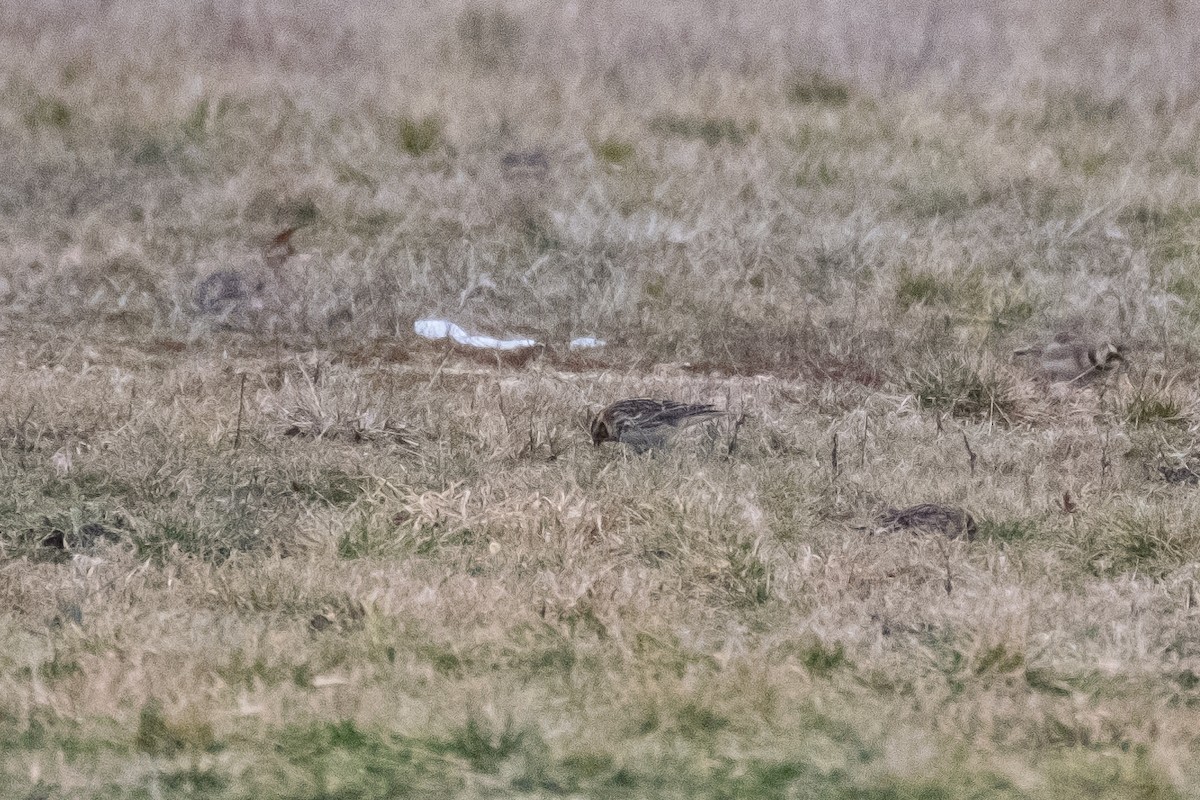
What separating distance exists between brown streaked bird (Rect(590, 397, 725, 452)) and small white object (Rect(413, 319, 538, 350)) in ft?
7.30

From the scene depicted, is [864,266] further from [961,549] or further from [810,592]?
[810,592]

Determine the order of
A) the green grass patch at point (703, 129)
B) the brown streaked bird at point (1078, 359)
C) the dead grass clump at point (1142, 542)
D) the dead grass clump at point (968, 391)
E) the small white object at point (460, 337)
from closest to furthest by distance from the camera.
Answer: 1. the dead grass clump at point (1142, 542)
2. the dead grass clump at point (968, 391)
3. the brown streaked bird at point (1078, 359)
4. the small white object at point (460, 337)
5. the green grass patch at point (703, 129)

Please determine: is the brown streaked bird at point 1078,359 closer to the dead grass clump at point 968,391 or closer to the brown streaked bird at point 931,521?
the dead grass clump at point 968,391

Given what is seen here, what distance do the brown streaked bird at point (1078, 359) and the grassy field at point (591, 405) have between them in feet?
0.60

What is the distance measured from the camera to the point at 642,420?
5605 mm

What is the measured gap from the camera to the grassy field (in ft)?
9.22

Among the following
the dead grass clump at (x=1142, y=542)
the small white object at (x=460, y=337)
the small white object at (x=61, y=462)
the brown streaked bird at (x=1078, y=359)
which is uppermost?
the dead grass clump at (x=1142, y=542)

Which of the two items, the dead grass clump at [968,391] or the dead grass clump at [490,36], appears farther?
the dead grass clump at [490,36]

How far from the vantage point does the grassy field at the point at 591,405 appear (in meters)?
2.81

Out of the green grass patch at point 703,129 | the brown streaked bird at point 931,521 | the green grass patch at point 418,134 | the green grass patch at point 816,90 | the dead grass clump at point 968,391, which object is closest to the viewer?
the brown streaked bird at point 931,521

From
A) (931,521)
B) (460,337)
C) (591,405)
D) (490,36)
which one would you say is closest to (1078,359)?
(591,405)

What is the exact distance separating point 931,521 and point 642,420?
4.61ft

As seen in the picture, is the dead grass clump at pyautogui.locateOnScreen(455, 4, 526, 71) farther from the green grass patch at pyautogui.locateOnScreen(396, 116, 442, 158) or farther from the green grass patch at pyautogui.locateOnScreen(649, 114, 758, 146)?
the green grass patch at pyautogui.locateOnScreen(649, 114, 758, 146)

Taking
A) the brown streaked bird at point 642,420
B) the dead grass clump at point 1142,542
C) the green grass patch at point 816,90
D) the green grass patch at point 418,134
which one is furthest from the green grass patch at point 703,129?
the dead grass clump at point 1142,542
